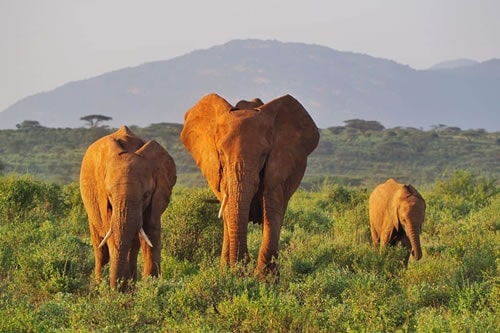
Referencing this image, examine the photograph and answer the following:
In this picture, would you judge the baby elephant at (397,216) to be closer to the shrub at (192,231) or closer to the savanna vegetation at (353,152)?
the shrub at (192,231)

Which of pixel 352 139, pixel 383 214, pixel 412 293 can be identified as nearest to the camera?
pixel 412 293

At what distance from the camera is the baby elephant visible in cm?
1395

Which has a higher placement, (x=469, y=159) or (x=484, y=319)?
(x=484, y=319)

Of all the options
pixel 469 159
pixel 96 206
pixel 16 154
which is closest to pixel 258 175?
pixel 96 206

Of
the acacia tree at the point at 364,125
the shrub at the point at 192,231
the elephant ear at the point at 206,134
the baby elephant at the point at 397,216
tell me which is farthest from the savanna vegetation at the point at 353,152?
the elephant ear at the point at 206,134

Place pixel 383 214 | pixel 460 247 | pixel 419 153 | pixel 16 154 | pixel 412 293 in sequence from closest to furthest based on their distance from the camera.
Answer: pixel 412 293 → pixel 460 247 → pixel 383 214 → pixel 16 154 → pixel 419 153

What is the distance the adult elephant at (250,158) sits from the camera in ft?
32.0

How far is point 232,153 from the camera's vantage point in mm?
9773

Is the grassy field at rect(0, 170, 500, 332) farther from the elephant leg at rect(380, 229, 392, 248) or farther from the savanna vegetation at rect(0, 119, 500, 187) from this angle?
the savanna vegetation at rect(0, 119, 500, 187)

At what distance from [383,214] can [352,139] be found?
77.7m

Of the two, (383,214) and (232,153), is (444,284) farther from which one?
(383,214)

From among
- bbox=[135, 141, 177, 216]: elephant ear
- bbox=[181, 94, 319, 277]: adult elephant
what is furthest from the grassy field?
bbox=[135, 141, 177, 216]: elephant ear

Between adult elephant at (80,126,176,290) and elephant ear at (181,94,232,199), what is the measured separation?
499 millimetres

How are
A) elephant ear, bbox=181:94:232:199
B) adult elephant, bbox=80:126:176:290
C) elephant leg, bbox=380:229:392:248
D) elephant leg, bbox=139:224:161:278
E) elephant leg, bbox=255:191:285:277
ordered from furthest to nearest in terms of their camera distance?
1. elephant leg, bbox=380:229:392:248
2. elephant ear, bbox=181:94:232:199
3. elephant leg, bbox=255:191:285:277
4. elephant leg, bbox=139:224:161:278
5. adult elephant, bbox=80:126:176:290
